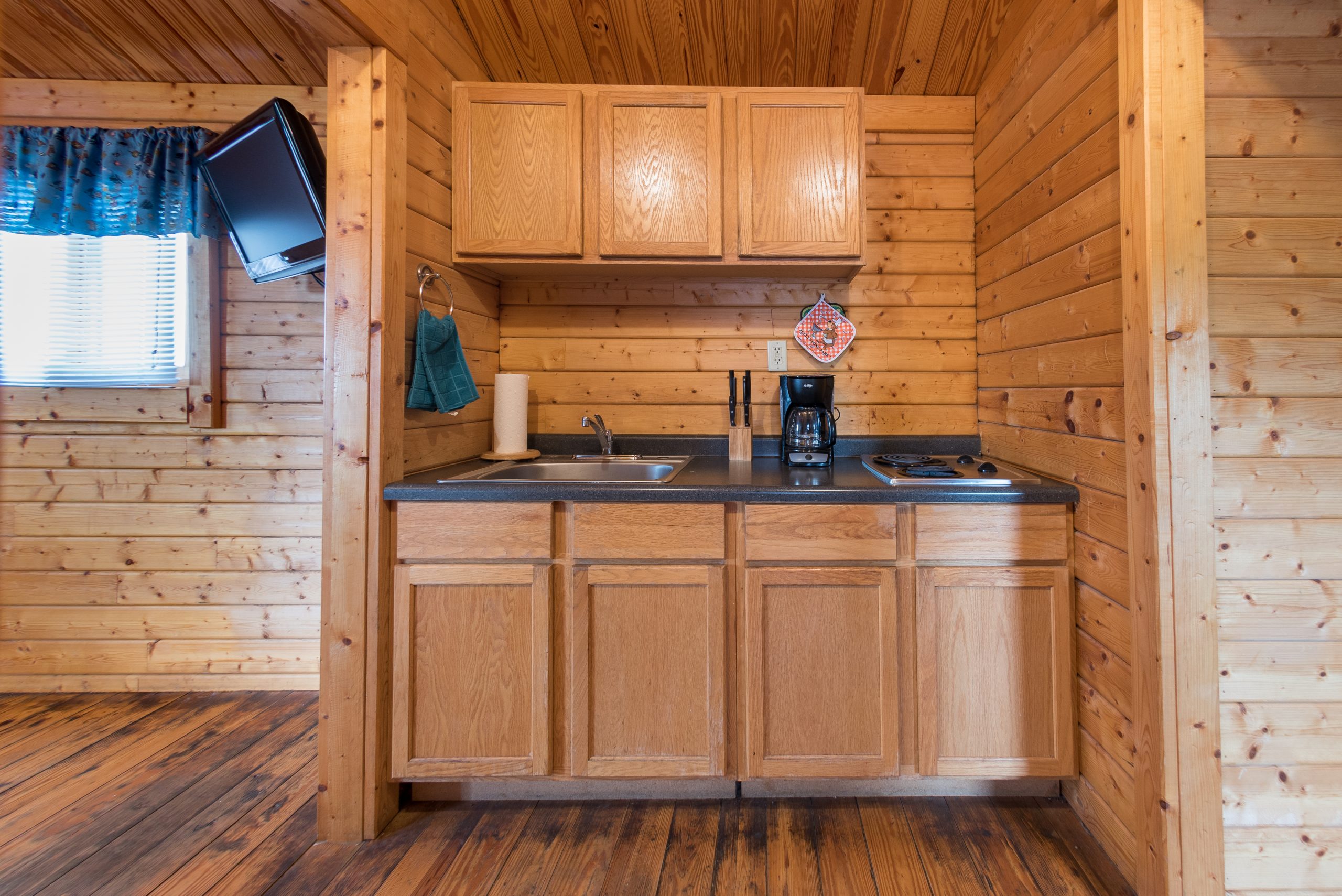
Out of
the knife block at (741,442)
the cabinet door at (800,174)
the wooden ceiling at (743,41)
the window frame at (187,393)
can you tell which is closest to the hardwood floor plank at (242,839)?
the window frame at (187,393)

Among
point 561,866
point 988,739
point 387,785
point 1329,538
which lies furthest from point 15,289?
point 1329,538

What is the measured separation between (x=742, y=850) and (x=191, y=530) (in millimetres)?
2350

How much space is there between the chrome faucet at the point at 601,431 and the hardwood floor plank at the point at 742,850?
Answer: 46.5 inches

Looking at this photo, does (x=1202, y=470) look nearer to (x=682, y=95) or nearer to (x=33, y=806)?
(x=682, y=95)

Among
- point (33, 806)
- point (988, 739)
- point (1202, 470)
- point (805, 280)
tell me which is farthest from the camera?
point (805, 280)

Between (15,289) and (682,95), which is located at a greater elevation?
(682,95)

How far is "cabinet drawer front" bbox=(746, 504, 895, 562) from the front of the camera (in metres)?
1.58

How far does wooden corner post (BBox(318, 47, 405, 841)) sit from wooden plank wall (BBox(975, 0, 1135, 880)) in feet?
5.87

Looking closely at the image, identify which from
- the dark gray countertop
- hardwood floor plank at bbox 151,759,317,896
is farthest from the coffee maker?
hardwood floor plank at bbox 151,759,317,896

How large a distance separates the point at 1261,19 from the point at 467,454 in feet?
7.66

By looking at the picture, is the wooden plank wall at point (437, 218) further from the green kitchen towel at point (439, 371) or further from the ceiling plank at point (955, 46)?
the ceiling plank at point (955, 46)

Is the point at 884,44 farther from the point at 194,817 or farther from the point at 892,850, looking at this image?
the point at 194,817

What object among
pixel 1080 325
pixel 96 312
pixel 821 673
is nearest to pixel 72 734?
pixel 96 312

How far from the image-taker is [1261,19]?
132 cm
